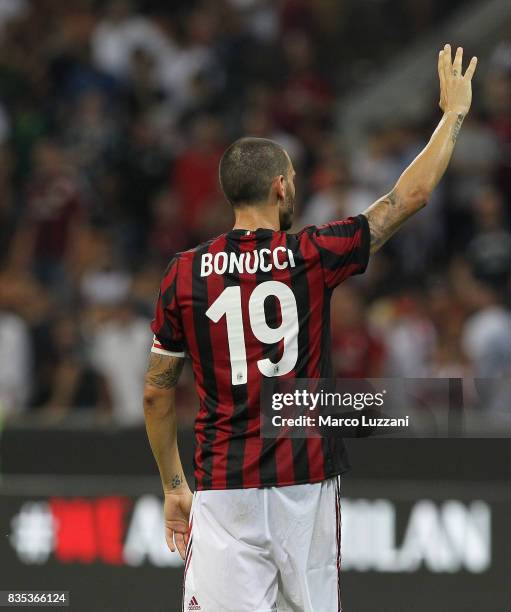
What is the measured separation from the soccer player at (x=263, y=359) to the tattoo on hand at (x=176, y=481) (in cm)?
20

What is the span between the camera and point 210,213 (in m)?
11.3

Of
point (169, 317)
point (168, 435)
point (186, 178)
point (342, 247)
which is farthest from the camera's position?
point (186, 178)

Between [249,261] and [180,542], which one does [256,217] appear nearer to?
[249,261]

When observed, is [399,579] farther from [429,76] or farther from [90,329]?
[429,76]

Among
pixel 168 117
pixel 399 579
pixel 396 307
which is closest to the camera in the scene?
pixel 399 579

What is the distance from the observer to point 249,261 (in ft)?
14.8

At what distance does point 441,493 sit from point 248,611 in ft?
9.67

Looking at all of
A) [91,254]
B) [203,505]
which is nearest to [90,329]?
[91,254]

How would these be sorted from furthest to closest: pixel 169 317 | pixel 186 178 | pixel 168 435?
pixel 186 178
pixel 168 435
pixel 169 317

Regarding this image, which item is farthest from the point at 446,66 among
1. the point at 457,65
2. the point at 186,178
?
the point at 186,178

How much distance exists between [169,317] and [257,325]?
327mm

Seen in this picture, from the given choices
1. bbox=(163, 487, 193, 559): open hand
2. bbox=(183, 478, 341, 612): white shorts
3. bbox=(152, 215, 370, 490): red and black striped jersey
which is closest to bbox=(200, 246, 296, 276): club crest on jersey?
bbox=(152, 215, 370, 490): red and black striped jersey

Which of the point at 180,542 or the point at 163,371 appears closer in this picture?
the point at 163,371

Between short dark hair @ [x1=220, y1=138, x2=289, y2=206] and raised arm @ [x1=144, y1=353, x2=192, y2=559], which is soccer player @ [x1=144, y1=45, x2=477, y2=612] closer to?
short dark hair @ [x1=220, y1=138, x2=289, y2=206]
